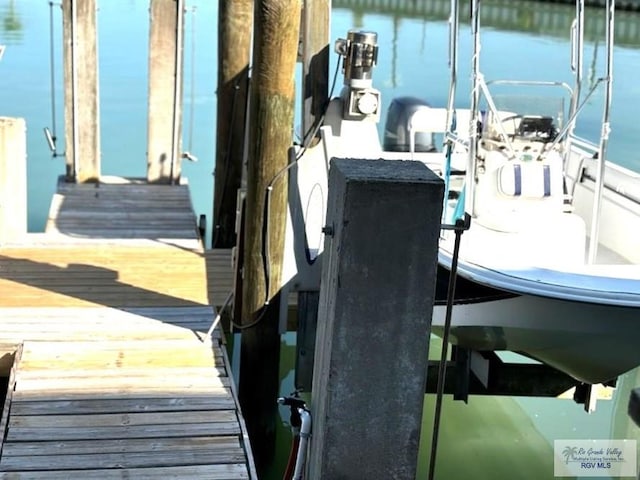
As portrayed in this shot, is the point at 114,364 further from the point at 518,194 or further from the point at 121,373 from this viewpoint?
the point at 518,194

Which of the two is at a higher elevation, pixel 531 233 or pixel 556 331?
pixel 531 233

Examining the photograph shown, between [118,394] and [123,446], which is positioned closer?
[123,446]

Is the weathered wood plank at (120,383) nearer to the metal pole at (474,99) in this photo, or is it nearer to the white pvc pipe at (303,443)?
the white pvc pipe at (303,443)

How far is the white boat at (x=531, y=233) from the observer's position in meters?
4.49

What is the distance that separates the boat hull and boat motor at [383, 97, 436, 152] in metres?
→ 2.85

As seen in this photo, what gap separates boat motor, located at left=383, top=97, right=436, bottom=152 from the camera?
7.53m

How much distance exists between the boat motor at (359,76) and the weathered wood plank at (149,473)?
2.11 meters

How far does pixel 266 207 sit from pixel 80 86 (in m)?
3.71

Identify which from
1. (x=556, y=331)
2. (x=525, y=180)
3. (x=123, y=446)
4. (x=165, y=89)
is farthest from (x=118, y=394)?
(x=165, y=89)

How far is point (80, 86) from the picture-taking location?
7.48 metres

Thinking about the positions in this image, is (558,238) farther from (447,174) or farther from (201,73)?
(201,73)

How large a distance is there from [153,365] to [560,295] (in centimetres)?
202

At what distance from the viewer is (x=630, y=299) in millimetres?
4258

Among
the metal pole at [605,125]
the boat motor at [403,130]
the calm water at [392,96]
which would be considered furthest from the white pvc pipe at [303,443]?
the boat motor at [403,130]
